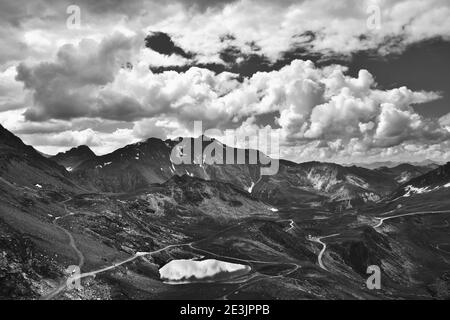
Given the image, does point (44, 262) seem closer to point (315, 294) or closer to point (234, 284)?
point (234, 284)

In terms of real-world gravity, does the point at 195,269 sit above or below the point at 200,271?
above

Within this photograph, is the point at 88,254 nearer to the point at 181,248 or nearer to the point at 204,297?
the point at 204,297

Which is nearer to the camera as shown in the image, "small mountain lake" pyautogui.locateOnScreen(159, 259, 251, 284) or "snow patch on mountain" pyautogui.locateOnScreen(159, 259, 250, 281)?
"small mountain lake" pyautogui.locateOnScreen(159, 259, 251, 284)

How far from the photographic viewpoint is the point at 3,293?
295 feet

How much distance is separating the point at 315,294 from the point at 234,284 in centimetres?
2500

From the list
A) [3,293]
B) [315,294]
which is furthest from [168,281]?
[3,293]

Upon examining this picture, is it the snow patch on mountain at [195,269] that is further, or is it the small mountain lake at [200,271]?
the snow patch on mountain at [195,269]

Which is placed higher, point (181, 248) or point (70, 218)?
point (70, 218)

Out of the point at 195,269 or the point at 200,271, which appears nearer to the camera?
the point at 200,271

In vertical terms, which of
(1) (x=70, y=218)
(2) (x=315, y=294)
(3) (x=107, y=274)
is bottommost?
(2) (x=315, y=294)

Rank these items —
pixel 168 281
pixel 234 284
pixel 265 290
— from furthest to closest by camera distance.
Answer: pixel 168 281
pixel 234 284
pixel 265 290
